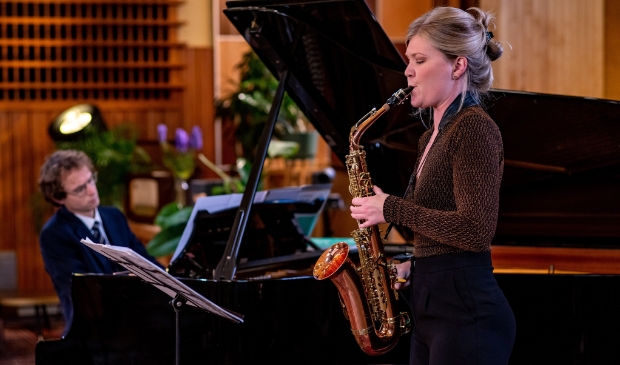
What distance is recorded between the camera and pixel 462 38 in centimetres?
191

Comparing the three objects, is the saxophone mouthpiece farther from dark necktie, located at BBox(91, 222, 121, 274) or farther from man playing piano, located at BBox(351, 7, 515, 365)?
dark necktie, located at BBox(91, 222, 121, 274)

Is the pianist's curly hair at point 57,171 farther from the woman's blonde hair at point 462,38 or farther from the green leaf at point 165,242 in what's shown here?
the woman's blonde hair at point 462,38

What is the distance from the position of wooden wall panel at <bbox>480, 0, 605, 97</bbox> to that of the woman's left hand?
3.07 metres

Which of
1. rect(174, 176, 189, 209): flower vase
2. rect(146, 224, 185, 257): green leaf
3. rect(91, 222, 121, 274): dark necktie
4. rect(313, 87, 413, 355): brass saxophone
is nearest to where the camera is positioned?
rect(313, 87, 413, 355): brass saxophone

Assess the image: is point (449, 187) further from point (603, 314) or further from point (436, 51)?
point (603, 314)

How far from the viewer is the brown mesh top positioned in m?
1.82

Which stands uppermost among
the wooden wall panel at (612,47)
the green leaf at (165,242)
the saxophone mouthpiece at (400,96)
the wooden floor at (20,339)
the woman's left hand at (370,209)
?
the wooden wall panel at (612,47)

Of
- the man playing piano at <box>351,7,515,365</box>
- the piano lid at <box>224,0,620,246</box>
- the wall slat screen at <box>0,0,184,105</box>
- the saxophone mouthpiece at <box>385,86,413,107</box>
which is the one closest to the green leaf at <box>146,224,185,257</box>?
the piano lid at <box>224,0,620,246</box>

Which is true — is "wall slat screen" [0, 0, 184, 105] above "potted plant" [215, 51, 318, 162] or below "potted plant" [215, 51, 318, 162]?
above

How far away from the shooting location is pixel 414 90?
6.45 ft

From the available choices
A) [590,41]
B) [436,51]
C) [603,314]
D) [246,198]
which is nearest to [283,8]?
[246,198]

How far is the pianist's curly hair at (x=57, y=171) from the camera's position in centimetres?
343

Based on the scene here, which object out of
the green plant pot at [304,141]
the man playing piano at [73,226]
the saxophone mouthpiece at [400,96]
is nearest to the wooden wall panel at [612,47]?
the green plant pot at [304,141]

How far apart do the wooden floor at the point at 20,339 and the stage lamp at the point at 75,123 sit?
1.46 metres
